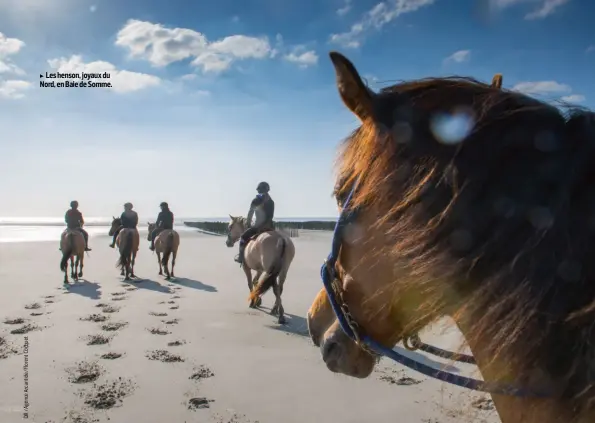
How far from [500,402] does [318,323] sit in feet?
2.21

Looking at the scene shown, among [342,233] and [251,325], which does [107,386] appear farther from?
[342,233]

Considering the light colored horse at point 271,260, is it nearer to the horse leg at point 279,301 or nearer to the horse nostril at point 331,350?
the horse leg at point 279,301

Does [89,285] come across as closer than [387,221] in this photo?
No

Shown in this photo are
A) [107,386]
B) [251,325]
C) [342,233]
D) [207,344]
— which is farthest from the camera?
[251,325]

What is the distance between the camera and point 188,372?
14.6 ft

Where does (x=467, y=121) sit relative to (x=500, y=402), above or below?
above

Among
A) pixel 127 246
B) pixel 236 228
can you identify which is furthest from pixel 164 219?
pixel 236 228

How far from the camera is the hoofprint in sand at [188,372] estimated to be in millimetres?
3486

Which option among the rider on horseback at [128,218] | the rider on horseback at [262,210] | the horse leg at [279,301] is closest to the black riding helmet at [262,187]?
the rider on horseback at [262,210]

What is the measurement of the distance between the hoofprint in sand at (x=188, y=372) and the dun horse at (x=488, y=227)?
26 cm

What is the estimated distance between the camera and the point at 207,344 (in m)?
5.58

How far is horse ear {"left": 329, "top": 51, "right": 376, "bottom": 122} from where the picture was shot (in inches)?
42.4

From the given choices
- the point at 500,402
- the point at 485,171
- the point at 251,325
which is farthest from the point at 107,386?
the point at 485,171

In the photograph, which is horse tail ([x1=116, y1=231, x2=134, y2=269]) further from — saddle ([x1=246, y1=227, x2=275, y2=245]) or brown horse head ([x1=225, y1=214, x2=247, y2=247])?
saddle ([x1=246, y1=227, x2=275, y2=245])
